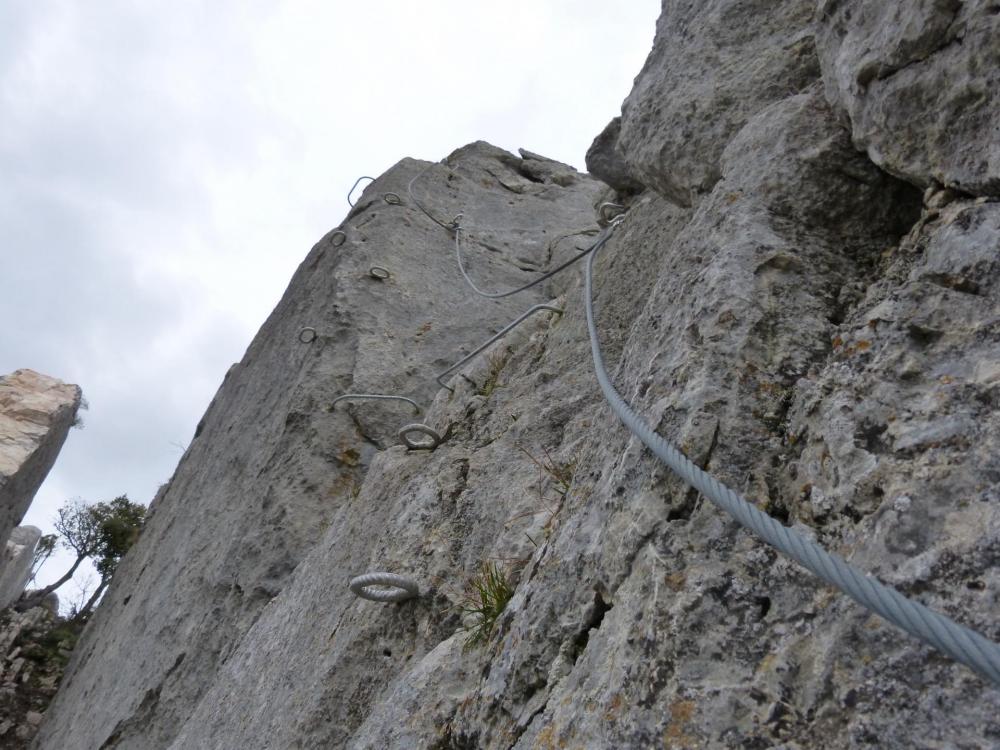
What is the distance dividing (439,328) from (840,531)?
19.2ft

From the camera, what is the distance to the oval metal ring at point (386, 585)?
319cm

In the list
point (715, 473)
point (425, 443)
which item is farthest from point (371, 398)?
point (715, 473)

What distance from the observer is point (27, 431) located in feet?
40.9

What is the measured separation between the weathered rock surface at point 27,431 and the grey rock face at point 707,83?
418 inches

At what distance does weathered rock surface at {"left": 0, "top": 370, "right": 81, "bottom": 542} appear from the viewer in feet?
37.7

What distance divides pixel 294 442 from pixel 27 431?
8543 mm

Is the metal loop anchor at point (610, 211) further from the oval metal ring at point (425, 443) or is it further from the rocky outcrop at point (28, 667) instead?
the rocky outcrop at point (28, 667)

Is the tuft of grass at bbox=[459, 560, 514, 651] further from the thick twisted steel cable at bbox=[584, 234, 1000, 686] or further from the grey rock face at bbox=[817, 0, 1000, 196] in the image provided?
the grey rock face at bbox=[817, 0, 1000, 196]

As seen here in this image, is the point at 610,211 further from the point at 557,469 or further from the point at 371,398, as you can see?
the point at 557,469

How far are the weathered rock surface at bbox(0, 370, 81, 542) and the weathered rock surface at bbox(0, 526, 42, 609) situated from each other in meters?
1.46

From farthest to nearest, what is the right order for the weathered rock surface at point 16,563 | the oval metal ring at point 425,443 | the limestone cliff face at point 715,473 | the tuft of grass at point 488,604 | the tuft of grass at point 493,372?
the weathered rock surface at point 16,563 → the tuft of grass at point 493,372 → the oval metal ring at point 425,443 → the tuft of grass at point 488,604 → the limestone cliff face at point 715,473

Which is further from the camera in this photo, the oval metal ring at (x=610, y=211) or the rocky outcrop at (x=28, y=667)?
the rocky outcrop at (x=28, y=667)

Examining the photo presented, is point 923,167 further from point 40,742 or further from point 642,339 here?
point 40,742

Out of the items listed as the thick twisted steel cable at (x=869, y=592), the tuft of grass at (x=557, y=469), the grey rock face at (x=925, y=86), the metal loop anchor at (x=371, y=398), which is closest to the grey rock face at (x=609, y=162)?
the metal loop anchor at (x=371, y=398)
